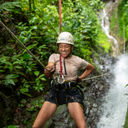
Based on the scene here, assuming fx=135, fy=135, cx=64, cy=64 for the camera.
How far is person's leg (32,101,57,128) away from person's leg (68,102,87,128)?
40 centimetres

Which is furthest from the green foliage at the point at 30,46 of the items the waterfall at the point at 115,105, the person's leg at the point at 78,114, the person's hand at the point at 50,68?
the waterfall at the point at 115,105

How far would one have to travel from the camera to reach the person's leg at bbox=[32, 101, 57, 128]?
8.57 feet

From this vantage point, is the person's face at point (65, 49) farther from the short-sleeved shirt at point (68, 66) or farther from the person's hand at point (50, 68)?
the person's hand at point (50, 68)

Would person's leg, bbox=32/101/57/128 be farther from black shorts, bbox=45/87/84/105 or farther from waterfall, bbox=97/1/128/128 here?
waterfall, bbox=97/1/128/128

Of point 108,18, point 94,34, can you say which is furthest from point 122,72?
point 108,18

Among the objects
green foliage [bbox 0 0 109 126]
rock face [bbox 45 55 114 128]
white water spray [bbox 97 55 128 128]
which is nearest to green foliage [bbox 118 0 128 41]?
white water spray [bbox 97 55 128 128]

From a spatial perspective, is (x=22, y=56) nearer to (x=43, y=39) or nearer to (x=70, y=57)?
(x=70, y=57)

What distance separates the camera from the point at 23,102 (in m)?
3.44

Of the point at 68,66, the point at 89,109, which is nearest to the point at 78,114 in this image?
the point at 68,66

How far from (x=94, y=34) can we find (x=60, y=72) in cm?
651

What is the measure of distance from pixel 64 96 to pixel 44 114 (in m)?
0.55

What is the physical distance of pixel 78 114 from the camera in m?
2.64

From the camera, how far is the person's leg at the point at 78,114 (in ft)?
8.39

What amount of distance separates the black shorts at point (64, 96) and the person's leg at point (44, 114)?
4.1 inches
